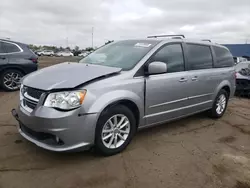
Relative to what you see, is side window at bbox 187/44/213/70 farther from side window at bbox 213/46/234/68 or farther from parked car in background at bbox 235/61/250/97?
parked car in background at bbox 235/61/250/97

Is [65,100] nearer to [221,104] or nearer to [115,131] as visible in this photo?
[115,131]

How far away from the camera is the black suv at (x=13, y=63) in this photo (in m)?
7.92

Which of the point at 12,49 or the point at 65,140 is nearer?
the point at 65,140

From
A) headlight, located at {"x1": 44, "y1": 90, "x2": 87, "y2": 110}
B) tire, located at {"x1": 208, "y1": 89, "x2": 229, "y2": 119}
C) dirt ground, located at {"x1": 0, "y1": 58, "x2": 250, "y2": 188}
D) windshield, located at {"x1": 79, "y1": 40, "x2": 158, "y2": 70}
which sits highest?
windshield, located at {"x1": 79, "y1": 40, "x2": 158, "y2": 70}

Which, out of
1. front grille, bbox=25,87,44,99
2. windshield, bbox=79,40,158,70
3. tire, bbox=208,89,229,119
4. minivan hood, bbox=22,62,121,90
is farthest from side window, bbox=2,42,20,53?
tire, bbox=208,89,229,119

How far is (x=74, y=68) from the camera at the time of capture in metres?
3.93

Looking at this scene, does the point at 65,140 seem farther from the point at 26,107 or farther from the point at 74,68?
the point at 74,68

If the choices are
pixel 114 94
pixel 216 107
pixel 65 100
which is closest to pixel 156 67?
pixel 114 94

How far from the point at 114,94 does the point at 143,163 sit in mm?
1000

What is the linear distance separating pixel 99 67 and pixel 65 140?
1270 mm

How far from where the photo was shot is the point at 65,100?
3.17 m

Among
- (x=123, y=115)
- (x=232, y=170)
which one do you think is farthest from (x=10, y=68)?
(x=232, y=170)

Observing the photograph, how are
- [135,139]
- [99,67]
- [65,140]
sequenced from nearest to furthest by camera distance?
[65,140] → [99,67] → [135,139]

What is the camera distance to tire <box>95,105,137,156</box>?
3.43m
